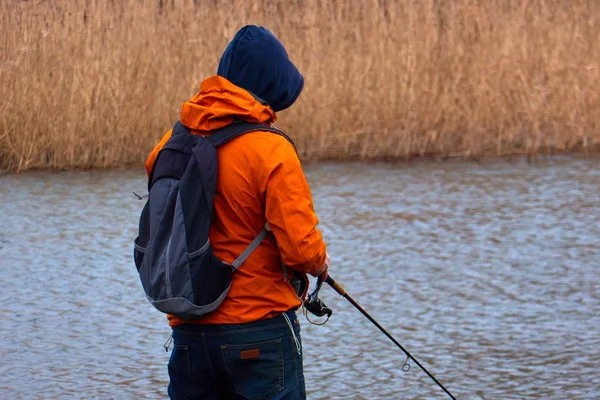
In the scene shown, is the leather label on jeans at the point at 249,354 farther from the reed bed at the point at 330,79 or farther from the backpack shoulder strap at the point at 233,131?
the reed bed at the point at 330,79

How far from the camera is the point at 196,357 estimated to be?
325 cm

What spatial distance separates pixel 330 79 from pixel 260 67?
748 cm

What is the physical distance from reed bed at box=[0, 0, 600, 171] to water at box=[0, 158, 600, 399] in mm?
556

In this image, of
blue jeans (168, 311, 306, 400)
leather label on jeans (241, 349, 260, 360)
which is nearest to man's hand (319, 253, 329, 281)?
blue jeans (168, 311, 306, 400)

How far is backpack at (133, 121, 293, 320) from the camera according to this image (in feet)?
10.4

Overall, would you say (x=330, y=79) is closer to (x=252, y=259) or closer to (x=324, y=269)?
(x=324, y=269)

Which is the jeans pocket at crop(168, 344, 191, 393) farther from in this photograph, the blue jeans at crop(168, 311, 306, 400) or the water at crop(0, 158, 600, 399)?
the water at crop(0, 158, 600, 399)

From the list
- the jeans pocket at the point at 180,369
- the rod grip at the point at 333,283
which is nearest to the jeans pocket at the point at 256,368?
the jeans pocket at the point at 180,369

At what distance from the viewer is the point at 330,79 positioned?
10.8 m

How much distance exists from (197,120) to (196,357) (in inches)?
25.9

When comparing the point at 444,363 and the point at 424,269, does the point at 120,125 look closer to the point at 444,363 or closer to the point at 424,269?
the point at 424,269

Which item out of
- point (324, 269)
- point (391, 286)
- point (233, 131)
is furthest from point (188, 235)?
point (391, 286)

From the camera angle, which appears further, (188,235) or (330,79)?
(330,79)

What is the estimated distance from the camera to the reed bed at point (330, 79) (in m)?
10.6
